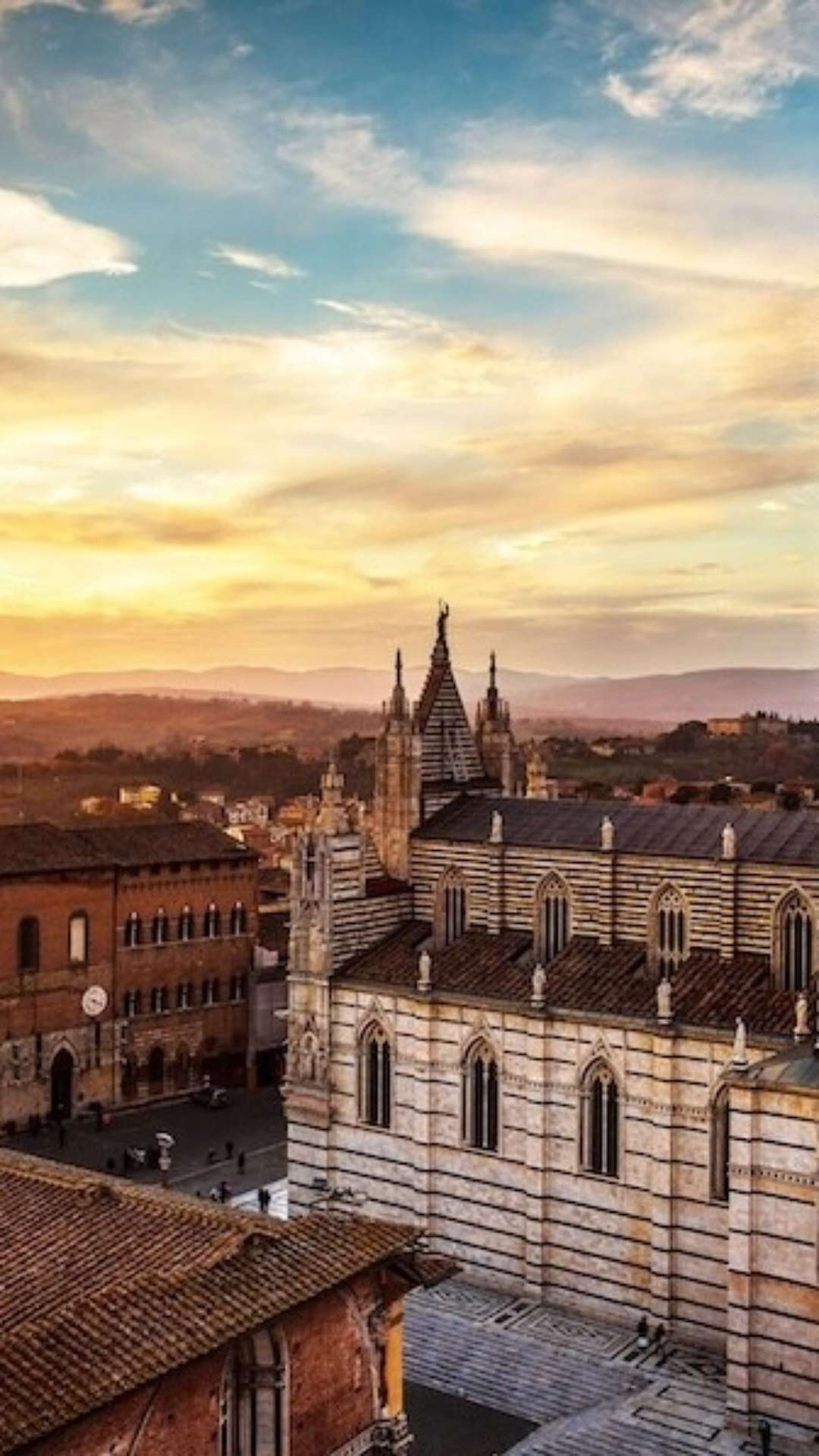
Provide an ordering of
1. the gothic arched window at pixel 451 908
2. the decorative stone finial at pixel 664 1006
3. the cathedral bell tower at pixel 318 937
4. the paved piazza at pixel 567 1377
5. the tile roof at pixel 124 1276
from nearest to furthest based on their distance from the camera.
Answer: the tile roof at pixel 124 1276
the paved piazza at pixel 567 1377
the decorative stone finial at pixel 664 1006
the cathedral bell tower at pixel 318 937
the gothic arched window at pixel 451 908

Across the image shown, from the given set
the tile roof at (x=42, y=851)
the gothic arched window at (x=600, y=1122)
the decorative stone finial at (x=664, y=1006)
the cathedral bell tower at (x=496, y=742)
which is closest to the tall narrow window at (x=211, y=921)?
the tile roof at (x=42, y=851)

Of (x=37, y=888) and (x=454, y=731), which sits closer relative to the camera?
(x=454, y=731)

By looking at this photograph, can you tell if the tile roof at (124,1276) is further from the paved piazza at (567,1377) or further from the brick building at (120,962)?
the brick building at (120,962)

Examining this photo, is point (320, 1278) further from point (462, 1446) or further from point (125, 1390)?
point (462, 1446)

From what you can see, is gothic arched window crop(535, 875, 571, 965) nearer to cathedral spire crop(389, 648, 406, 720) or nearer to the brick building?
cathedral spire crop(389, 648, 406, 720)

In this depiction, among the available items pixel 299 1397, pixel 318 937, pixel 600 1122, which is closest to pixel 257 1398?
pixel 299 1397

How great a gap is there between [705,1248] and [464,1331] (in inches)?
204

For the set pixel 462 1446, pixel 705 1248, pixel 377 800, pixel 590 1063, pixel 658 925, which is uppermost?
pixel 377 800

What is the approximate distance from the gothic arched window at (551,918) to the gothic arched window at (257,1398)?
18.4m

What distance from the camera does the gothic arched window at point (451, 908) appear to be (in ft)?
119

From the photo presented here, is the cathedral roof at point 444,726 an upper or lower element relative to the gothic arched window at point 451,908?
upper

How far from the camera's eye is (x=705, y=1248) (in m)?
28.8

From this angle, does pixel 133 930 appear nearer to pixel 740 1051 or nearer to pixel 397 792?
pixel 397 792

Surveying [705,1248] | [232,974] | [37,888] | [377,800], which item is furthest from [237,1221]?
[232,974]
